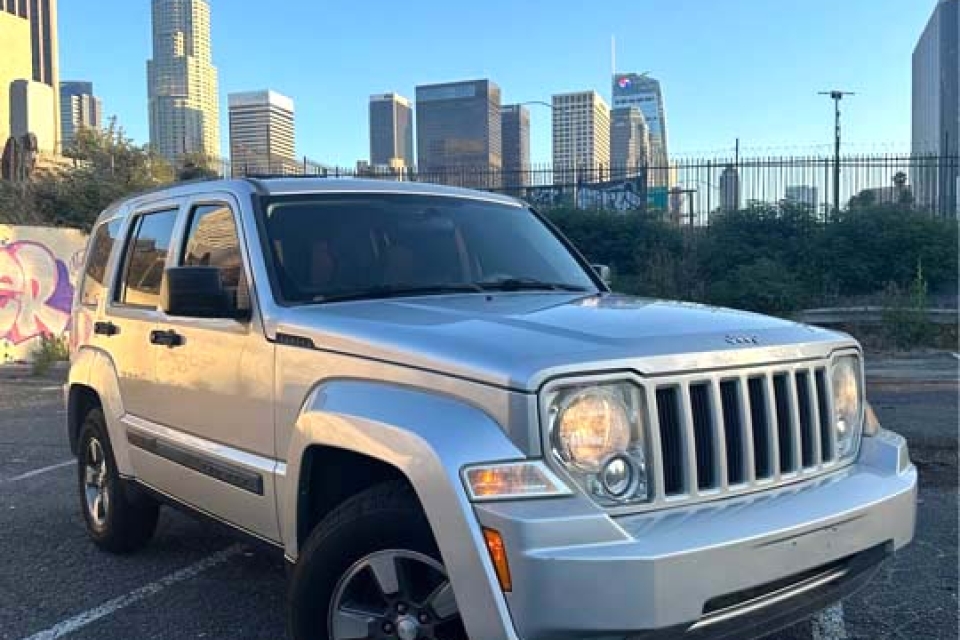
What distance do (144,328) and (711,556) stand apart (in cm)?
308

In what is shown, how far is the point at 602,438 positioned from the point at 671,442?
22 cm

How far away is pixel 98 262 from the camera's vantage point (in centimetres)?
547

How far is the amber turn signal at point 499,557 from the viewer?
2457 mm

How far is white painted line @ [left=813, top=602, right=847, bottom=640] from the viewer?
3.85m

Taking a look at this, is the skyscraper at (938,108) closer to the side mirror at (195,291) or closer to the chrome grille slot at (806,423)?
the chrome grille slot at (806,423)

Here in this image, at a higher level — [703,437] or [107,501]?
[703,437]

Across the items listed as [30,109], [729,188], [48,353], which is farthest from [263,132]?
[30,109]

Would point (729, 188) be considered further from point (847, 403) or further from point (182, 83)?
point (182, 83)

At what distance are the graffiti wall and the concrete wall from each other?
23.5 metres

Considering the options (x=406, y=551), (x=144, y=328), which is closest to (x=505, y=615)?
(x=406, y=551)

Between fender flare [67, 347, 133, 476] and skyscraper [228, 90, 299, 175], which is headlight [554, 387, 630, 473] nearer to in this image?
fender flare [67, 347, 133, 476]

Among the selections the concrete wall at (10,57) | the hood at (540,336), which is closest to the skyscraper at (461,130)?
the concrete wall at (10,57)

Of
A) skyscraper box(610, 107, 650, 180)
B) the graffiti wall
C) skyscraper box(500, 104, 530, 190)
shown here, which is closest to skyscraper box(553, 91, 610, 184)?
skyscraper box(610, 107, 650, 180)

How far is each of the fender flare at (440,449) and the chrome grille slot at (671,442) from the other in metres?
0.45
